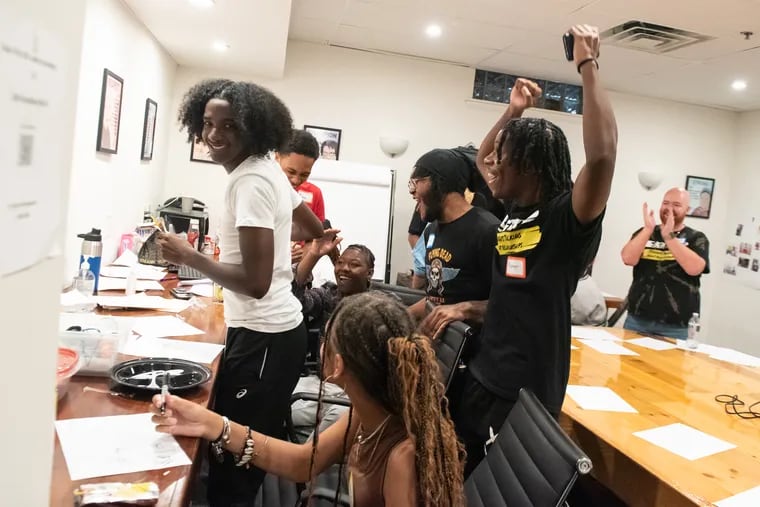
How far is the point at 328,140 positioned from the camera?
520 centimetres

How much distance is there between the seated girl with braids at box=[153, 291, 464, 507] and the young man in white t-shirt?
336 mm

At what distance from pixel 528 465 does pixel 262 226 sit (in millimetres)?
903

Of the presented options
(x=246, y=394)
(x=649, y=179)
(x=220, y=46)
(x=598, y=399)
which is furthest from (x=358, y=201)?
(x=246, y=394)

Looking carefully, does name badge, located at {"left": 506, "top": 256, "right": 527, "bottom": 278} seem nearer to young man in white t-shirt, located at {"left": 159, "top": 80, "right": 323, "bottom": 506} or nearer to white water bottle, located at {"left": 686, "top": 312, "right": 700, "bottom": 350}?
young man in white t-shirt, located at {"left": 159, "top": 80, "right": 323, "bottom": 506}

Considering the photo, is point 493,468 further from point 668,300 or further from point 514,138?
point 668,300

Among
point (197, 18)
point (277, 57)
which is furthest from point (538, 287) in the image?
point (277, 57)

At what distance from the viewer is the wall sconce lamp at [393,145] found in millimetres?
5113

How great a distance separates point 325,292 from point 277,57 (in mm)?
2002

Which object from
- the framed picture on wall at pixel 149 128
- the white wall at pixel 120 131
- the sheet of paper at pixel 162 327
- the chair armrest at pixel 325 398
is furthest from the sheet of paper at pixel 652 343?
the framed picture on wall at pixel 149 128

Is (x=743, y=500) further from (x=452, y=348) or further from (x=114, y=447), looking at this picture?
(x=114, y=447)

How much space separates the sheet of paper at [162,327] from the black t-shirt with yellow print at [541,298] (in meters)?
1.16

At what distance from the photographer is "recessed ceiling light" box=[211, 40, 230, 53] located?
3807 mm

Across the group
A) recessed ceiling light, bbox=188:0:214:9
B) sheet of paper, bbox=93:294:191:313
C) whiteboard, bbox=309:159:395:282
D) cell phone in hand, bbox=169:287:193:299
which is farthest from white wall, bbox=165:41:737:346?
sheet of paper, bbox=93:294:191:313

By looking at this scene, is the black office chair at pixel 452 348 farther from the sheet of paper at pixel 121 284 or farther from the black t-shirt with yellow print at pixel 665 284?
the black t-shirt with yellow print at pixel 665 284
